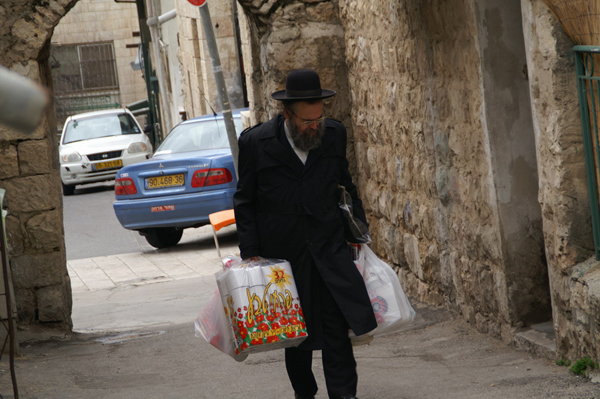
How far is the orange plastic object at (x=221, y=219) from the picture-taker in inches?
410

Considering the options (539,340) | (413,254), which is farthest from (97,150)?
(539,340)

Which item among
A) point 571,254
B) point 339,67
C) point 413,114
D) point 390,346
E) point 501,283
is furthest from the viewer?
point 339,67

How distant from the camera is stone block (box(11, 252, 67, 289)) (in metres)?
6.67

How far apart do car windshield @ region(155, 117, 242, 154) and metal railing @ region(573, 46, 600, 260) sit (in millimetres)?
8278

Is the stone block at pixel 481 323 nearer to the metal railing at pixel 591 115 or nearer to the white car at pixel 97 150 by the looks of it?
the metal railing at pixel 591 115

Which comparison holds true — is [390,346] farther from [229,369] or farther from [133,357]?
[133,357]

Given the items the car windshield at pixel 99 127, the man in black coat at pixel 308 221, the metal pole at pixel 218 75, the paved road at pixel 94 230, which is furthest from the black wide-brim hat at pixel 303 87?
the car windshield at pixel 99 127

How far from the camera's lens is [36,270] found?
22.0ft

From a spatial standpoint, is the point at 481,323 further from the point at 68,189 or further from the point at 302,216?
the point at 68,189

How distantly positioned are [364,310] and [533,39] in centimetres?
153

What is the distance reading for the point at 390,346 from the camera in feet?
19.0

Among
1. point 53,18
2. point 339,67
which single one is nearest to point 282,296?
point 53,18

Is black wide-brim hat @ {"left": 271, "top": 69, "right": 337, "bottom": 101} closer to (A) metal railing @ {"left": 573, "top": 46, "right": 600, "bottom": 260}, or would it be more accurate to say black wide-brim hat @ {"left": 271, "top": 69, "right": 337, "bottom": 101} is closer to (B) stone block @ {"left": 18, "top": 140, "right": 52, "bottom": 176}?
(A) metal railing @ {"left": 573, "top": 46, "right": 600, "bottom": 260}

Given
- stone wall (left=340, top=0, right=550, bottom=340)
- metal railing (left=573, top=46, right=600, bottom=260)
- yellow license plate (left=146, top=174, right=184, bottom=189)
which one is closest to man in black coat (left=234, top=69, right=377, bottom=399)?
metal railing (left=573, top=46, right=600, bottom=260)
